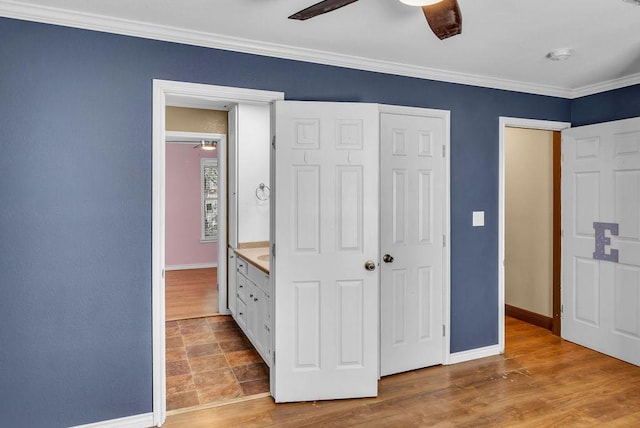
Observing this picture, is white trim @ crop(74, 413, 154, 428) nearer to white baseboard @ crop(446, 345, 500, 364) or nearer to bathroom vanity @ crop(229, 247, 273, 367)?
bathroom vanity @ crop(229, 247, 273, 367)

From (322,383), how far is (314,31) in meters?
2.40

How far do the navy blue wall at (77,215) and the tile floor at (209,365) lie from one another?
483mm

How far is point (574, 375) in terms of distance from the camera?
11.1 feet

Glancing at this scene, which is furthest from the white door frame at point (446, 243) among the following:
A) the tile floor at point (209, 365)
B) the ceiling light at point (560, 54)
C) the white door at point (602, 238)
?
the tile floor at point (209, 365)

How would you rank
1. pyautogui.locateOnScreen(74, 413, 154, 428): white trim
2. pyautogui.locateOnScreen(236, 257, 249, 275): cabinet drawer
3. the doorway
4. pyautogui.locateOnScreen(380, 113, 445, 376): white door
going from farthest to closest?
the doorway, pyautogui.locateOnScreen(236, 257, 249, 275): cabinet drawer, pyautogui.locateOnScreen(380, 113, 445, 376): white door, pyautogui.locateOnScreen(74, 413, 154, 428): white trim

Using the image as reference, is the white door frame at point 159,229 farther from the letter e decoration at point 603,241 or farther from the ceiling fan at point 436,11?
the letter e decoration at point 603,241

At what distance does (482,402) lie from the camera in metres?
2.95

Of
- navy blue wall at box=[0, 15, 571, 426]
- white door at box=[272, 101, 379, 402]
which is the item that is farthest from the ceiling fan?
navy blue wall at box=[0, 15, 571, 426]

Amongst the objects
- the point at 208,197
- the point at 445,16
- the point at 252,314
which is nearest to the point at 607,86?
the point at 445,16

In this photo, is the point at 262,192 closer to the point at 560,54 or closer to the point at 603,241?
the point at 560,54

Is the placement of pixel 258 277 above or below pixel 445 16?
below

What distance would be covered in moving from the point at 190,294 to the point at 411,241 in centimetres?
400

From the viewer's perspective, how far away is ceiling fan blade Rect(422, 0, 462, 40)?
1759 millimetres

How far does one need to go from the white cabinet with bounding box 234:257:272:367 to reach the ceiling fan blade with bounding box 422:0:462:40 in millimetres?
2240
